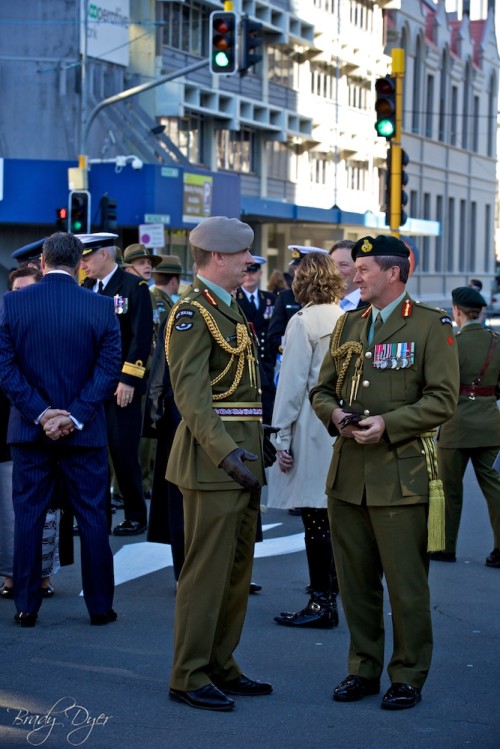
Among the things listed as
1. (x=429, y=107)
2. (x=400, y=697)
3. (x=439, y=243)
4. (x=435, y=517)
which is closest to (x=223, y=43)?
A: (x=435, y=517)

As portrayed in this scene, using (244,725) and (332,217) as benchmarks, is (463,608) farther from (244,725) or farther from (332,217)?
(332,217)

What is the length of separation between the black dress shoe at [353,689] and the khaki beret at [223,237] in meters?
2.00

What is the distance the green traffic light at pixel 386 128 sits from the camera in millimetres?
17141

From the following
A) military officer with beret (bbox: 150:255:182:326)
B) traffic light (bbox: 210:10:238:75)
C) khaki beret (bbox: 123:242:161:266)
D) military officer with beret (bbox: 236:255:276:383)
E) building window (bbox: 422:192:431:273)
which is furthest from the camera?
building window (bbox: 422:192:431:273)

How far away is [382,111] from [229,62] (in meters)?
4.08

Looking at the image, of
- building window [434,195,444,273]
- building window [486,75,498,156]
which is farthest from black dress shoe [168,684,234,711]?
building window [486,75,498,156]

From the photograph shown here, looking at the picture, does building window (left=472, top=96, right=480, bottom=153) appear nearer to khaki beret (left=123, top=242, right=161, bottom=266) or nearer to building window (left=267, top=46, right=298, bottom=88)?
building window (left=267, top=46, right=298, bottom=88)

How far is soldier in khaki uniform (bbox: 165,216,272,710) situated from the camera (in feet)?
18.7

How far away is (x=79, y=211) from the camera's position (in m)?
23.3

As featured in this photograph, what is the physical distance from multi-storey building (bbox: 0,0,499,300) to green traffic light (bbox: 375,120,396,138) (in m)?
3.36

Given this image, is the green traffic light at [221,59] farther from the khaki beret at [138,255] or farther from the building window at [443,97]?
the building window at [443,97]

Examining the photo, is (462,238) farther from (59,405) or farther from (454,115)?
(59,405)

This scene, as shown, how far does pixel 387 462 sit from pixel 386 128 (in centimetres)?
1199

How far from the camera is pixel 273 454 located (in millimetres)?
6117
